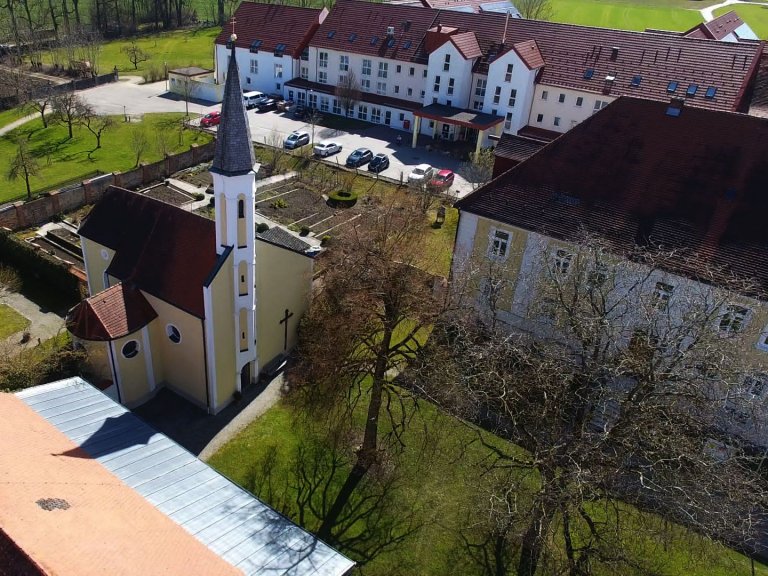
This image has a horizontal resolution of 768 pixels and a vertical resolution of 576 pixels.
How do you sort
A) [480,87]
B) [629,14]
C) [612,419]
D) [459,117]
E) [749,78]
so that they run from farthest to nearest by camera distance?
[629,14] < [480,87] < [459,117] < [749,78] < [612,419]

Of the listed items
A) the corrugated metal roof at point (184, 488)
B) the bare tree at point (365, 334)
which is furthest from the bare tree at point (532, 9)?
the corrugated metal roof at point (184, 488)

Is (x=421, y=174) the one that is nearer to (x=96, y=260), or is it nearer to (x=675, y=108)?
(x=675, y=108)

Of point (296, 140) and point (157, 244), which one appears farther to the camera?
point (296, 140)

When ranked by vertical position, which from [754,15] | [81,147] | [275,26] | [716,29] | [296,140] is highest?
[754,15]

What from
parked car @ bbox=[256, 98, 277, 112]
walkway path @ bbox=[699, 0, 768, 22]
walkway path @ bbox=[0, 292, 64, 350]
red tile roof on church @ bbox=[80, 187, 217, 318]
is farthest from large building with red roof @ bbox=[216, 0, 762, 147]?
walkway path @ bbox=[699, 0, 768, 22]

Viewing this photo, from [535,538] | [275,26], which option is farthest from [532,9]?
[535,538]
